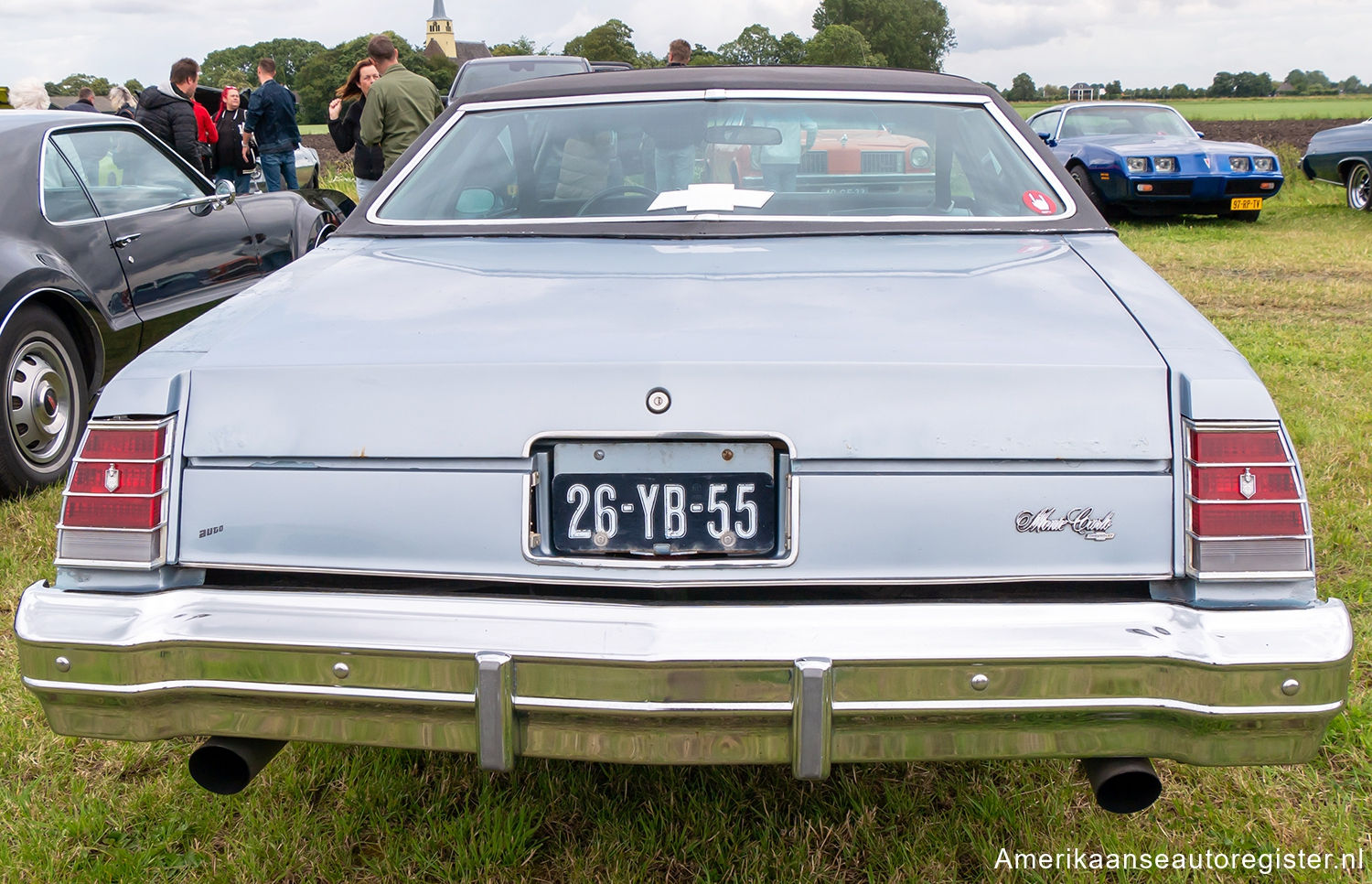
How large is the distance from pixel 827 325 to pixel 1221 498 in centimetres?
67

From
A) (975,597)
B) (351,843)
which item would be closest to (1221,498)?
(975,597)

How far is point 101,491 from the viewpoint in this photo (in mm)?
1836

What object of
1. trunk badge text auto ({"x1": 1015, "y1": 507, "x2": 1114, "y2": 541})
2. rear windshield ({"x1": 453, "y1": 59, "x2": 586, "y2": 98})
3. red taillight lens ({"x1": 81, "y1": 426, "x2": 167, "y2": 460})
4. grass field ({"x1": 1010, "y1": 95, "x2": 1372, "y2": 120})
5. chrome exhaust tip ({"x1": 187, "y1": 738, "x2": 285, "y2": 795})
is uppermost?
grass field ({"x1": 1010, "y1": 95, "x2": 1372, "y2": 120})

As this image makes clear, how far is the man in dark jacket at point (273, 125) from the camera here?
10.4 meters

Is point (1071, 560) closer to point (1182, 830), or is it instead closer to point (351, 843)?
point (1182, 830)

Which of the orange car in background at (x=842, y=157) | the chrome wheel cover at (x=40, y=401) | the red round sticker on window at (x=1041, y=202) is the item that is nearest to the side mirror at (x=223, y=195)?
the chrome wheel cover at (x=40, y=401)

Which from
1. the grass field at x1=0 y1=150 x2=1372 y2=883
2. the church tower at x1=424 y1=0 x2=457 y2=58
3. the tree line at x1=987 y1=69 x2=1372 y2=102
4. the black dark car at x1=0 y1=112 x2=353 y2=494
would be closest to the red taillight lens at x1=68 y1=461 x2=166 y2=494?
the grass field at x1=0 y1=150 x2=1372 y2=883

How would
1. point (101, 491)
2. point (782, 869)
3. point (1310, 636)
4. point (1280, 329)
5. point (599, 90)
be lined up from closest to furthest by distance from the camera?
point (1310, 636) < point (101, 491) < point (782, 869) < point (599, 90) < point (1280, 329)

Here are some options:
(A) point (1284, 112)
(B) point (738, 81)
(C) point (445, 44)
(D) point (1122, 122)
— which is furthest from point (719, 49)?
(B) point (738, 81)

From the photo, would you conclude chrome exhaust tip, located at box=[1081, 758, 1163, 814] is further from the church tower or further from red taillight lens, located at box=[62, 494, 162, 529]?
the church tower

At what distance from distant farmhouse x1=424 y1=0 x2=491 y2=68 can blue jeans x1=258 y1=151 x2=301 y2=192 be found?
84.7 m

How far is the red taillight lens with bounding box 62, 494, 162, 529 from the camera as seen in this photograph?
182cm

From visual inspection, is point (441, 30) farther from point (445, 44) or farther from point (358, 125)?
point (358, 125)

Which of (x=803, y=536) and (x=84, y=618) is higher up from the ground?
(x=803, y=536)
